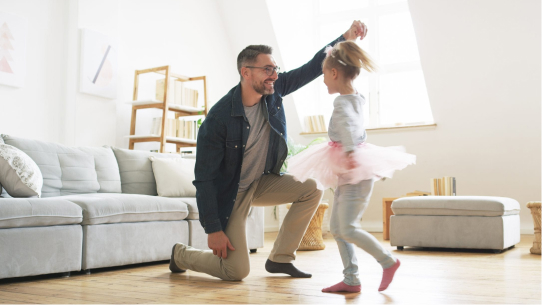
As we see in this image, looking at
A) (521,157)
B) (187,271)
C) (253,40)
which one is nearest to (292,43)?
(253,40)

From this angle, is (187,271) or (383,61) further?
(383,61)

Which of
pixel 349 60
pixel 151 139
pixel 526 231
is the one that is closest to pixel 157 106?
pixel 151 139

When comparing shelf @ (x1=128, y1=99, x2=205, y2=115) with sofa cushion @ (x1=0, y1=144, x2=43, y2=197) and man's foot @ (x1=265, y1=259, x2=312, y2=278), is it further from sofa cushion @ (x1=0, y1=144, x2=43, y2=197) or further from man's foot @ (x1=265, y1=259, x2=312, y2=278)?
man's foot @ (x1=265, y1=259, x2=312, y2=278)

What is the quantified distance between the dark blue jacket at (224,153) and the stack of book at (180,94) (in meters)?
2.58

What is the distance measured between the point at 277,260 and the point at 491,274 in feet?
3.43

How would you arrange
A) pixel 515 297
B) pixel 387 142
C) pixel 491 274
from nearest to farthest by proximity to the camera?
1. pixel 515 297
2. pixel 491 274
3. pixel 387 142

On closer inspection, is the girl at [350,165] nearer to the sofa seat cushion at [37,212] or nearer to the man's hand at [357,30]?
the man's hand at [357,30]

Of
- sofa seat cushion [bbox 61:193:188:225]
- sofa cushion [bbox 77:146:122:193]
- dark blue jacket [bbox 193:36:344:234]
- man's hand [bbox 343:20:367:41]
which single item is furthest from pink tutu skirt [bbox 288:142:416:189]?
sofa cushion [bbox 77:146:122:193]

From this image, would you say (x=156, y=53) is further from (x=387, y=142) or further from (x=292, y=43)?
(x=387, y=142)

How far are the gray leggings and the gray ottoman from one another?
6.45ft

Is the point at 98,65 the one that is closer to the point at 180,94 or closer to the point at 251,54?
the point at 180,94

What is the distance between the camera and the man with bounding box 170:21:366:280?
2322 millimetres

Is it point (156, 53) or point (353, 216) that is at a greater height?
point (156, 53)

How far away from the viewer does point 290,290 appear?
216 centimetres
